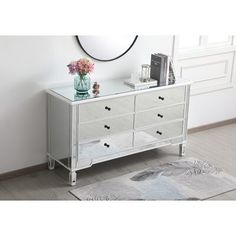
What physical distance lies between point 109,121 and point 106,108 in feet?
0.41

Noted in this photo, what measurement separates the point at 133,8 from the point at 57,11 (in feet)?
0.14

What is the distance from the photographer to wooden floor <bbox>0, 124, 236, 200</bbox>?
3.47 meters

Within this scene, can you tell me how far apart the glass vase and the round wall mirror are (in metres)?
0.35

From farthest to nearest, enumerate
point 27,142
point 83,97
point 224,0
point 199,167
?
point 199,167 < point 27,142 < point 83,97 < point 224,0

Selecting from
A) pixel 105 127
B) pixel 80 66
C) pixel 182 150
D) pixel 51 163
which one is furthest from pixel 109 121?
pixel 182 150

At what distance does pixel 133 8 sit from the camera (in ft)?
0.85

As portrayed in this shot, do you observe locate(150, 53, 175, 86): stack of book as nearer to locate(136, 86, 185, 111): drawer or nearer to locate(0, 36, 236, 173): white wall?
locate(136, 86, 185, 111): drawer

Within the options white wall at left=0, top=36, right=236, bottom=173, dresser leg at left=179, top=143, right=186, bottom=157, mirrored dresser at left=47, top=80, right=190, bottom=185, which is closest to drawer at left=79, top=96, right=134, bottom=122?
mirrored dresser at left=47, top=80, right=190, bottom=185

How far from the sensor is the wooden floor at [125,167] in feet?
11.4

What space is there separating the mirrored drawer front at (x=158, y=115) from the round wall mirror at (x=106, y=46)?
21.9 inches

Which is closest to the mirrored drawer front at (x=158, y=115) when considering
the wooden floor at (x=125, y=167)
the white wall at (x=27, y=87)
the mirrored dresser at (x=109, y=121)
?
the mirrored dresser at (x=109, y=121)

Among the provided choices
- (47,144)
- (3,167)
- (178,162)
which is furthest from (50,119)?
(178,162)

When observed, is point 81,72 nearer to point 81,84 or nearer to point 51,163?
point 81,84
